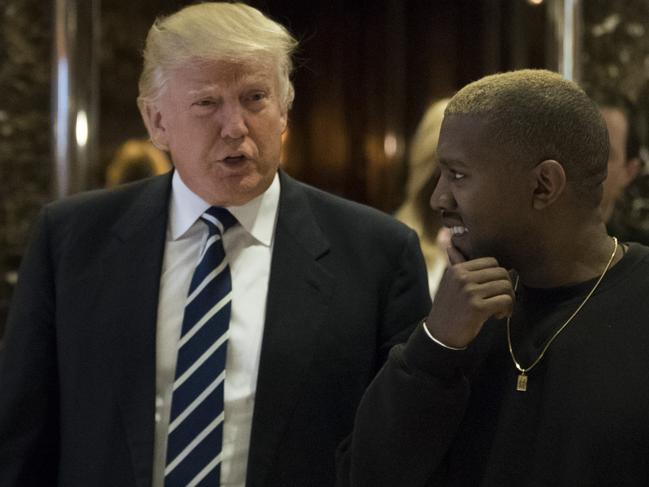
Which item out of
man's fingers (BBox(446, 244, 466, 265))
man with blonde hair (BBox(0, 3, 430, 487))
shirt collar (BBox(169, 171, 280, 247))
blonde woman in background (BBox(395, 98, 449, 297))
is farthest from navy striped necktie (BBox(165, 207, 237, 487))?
blonde woman in background (BBox(395, 98, 449, 297))

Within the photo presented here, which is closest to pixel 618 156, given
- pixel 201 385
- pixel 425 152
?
pixel 425 152

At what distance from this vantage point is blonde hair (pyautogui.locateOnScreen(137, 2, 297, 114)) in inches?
85.2

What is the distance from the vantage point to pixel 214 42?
216cm

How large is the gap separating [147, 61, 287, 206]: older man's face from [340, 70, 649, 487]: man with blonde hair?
0.58 metres

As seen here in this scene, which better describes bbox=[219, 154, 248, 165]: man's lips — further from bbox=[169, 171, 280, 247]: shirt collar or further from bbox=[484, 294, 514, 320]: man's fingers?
bbox=[484, 294, 514, 320]: man's fingers

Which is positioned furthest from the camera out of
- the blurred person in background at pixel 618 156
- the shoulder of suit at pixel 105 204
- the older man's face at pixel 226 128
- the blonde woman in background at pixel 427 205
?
the blurred person in background at pixel 618 156

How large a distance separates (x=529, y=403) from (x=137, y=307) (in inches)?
33.7

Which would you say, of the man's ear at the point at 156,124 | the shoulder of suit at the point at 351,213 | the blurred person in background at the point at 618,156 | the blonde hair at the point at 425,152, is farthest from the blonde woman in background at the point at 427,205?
the man's ear at the point at 156,124

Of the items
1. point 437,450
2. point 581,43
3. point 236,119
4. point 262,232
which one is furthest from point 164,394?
point 581,43

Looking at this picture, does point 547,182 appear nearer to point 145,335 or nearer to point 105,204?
point 145,335

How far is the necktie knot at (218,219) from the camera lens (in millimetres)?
2207

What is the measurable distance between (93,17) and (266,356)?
2.41 meters

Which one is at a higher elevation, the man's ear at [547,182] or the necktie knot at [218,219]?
the man's ear at [547,182]

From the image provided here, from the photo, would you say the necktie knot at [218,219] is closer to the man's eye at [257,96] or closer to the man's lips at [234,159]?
Result: the man's lips at [234,159]
